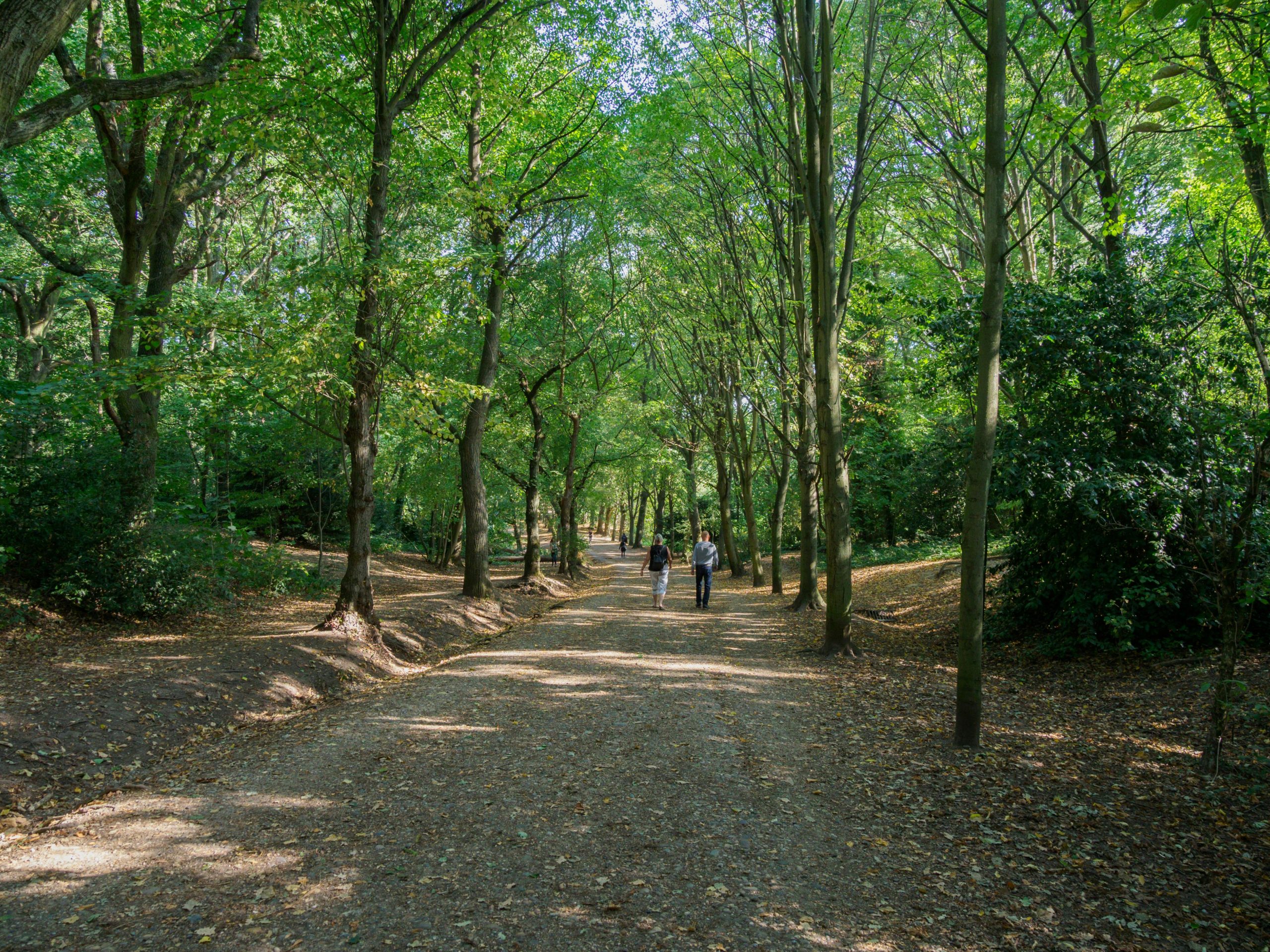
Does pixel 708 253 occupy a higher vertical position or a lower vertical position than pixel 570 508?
higher

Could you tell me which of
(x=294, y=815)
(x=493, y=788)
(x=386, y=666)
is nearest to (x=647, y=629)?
(x=386, y=666)

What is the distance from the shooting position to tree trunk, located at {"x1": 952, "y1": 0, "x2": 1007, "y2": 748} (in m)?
5.89

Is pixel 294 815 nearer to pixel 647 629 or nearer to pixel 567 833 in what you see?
pixel 567 833

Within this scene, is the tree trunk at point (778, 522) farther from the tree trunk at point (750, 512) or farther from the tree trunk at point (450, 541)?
the tree trunk at point (450, 541)

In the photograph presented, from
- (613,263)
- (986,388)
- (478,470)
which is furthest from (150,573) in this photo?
(613,263)

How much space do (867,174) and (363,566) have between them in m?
11.0

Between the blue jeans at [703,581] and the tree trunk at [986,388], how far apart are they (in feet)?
34.9

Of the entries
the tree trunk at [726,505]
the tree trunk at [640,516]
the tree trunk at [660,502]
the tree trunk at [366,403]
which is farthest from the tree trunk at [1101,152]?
the tree trunk at [640,516]

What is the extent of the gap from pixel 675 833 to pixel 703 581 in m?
12.6

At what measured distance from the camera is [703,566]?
1702 centimetres

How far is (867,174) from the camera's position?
42.1ft

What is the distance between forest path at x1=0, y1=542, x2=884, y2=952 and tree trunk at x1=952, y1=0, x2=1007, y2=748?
1.47 m

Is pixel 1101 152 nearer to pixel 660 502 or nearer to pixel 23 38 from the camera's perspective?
pixel 23 38

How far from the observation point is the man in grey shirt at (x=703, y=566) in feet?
55.5
